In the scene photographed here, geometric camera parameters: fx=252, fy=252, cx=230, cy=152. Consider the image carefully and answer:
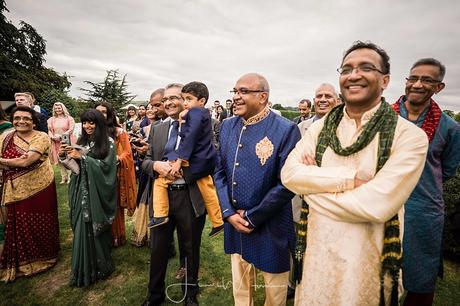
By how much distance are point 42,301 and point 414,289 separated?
431 centimetres

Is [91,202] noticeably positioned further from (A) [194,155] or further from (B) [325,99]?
(B) [325,99]

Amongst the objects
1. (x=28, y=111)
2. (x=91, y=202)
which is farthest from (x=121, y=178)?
(x=28, y=111)

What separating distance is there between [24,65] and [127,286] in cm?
3413

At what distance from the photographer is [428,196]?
2.31 m

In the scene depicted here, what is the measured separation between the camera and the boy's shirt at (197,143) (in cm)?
282

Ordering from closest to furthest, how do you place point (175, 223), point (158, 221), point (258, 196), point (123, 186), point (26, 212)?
1. point (258, 196)
2. point (158, 221)
3. point (175, 223)
4. point (26, 212)
5. point (123, 186)

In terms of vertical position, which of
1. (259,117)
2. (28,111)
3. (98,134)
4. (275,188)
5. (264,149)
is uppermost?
(28,111)

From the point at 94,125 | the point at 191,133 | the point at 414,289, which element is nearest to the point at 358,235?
the point at 414,289

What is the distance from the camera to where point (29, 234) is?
3.85 meters

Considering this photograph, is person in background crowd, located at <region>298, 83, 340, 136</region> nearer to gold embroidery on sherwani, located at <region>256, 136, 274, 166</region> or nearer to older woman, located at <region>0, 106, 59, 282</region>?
gold embroidery on sherwani, located at <region>256, 136, 274, 166</region>

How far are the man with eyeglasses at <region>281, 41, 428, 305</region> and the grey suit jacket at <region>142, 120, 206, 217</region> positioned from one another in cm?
158

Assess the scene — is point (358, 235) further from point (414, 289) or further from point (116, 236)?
point (116, 236)

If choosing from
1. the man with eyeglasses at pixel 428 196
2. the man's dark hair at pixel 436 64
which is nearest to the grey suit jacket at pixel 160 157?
the man with eyeglasses at pixel 428 196

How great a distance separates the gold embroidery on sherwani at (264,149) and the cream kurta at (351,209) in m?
0.62
